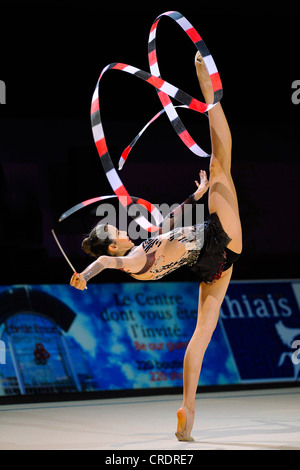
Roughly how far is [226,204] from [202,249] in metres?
0.31

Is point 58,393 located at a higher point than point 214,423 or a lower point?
higher

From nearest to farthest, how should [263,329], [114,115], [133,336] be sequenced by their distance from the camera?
[133,336] → [114,115] → [263,329]

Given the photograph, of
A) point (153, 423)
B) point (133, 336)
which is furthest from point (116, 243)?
point (133, 336)

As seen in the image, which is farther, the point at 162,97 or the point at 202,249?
the point at 162,97

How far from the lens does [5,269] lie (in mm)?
7379

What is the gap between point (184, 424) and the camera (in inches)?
166

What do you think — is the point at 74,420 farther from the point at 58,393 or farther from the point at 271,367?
the point at 271,367

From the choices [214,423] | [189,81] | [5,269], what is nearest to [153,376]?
[5,269]

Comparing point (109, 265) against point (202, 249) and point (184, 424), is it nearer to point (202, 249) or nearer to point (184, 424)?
point (202, 249)

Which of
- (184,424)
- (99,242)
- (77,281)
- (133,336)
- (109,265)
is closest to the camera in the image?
(77,281)

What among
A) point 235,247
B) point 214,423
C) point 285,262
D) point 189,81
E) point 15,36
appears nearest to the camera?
point 235,247

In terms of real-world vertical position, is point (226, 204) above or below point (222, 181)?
below

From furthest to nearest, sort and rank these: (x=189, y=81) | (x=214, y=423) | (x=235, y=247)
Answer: (x=189, y=81) → (x=214, y=423) → (x=235, y=247)

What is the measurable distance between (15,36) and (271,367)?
4376mm
